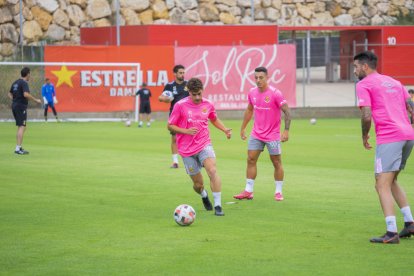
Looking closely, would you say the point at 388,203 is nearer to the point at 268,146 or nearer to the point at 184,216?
the point at 184,216

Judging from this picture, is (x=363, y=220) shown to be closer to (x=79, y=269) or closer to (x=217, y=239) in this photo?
(x=217, y=239)

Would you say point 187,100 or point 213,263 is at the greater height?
point 187,100

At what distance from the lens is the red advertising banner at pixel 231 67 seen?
4162 cm

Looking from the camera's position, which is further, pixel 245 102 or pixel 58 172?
pixel 245 102

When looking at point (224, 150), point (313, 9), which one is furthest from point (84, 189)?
point (313, 9)

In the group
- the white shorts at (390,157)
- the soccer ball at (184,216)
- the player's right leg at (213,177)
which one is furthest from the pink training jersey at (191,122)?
the white shorts at (390,157)

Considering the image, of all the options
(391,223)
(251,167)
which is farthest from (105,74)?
(391,223)

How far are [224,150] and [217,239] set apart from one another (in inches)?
564

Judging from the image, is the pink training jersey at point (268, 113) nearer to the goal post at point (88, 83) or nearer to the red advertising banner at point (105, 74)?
the goal post at point (88, 83)

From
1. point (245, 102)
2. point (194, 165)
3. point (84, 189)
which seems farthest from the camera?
point (245, 102)

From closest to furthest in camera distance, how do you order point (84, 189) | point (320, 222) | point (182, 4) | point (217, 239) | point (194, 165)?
1. point (217, 239)
2. point (320, 222)
3. point (194, 165)
4. point (84, 189)
5. point (182, 4)

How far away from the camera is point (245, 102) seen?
42562mm

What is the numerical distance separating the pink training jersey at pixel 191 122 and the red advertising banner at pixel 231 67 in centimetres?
2763

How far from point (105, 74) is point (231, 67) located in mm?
5758
